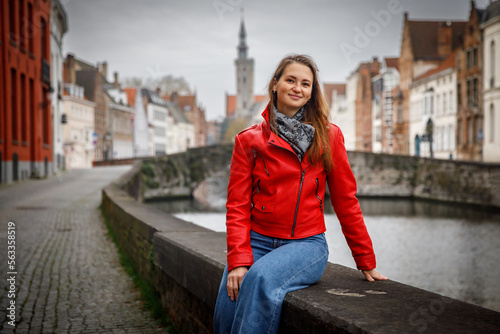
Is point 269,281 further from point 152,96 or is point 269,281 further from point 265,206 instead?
point 152,96

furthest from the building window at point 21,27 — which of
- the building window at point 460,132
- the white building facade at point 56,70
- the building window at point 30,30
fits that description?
the building window at point 460,132

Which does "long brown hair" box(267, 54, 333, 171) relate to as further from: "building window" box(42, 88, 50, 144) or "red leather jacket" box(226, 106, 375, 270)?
"building window" box(42, 88, 50, 144)

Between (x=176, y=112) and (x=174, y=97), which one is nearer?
(x=176, y=112)

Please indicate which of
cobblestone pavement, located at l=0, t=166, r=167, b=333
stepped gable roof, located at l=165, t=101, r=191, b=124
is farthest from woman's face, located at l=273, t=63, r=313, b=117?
stepped gable roof, located at l=165, t=101, r=191, b=124

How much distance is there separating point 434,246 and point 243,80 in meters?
97.9

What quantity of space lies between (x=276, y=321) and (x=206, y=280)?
0.90m

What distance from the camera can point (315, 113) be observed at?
8.23 feet

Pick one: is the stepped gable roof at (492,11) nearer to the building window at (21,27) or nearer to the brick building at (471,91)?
the brick building at (471,91)

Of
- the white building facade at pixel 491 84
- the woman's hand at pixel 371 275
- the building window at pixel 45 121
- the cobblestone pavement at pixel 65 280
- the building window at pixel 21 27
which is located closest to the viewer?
the woman's hand at pixel 371 275

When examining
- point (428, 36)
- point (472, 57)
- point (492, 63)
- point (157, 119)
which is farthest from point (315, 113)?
point (157, 119)

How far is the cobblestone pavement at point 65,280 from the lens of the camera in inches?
152

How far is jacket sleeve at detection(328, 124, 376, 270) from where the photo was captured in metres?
2.45

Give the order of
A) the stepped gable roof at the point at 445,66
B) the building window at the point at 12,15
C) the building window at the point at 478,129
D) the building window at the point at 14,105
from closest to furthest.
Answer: the building window at the point at 12,15 → the building window at the point at 14,105 → the building window at the point at 478,129 → the stepped gable roof at the point at 445,66

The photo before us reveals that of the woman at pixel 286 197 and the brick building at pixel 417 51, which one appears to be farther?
the brick building at pixel 417 51
